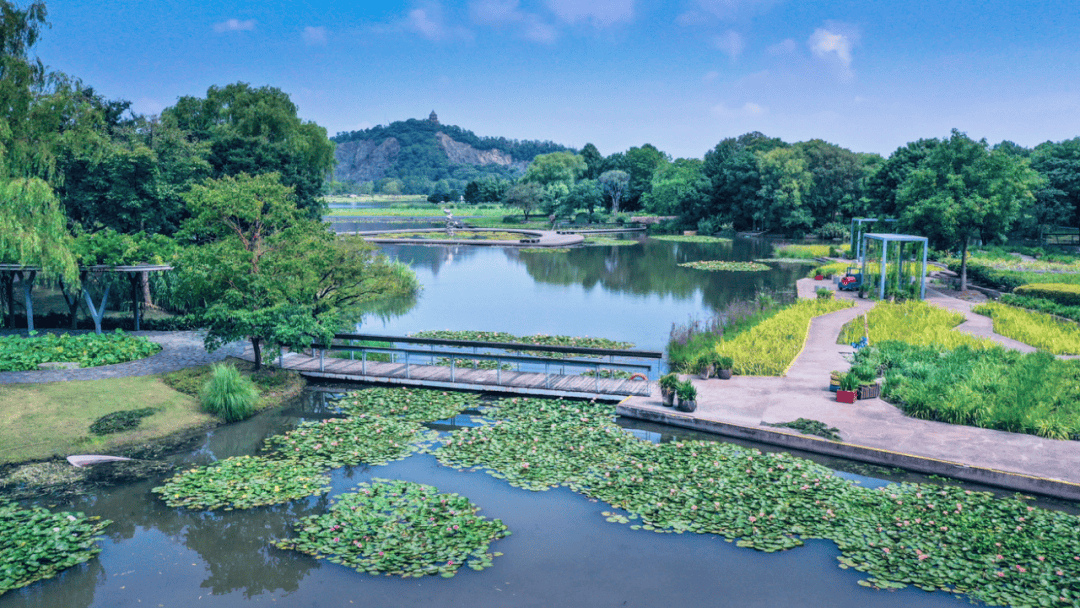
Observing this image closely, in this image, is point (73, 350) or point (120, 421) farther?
point (73, 350)

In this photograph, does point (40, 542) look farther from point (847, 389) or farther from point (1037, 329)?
point (1037, 329)

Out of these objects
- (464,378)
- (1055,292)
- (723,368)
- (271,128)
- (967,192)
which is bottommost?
(464,378)

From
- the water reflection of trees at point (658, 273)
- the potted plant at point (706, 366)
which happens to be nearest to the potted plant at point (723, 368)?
the potted plant at point (706, 366)

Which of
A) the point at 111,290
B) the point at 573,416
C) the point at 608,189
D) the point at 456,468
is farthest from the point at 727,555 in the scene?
the point at 608,189

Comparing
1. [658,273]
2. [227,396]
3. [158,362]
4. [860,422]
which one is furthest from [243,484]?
[658,273]

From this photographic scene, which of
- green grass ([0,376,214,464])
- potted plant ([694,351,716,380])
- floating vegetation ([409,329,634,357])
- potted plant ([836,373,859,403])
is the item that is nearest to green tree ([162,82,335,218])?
floating vegetation ([409,329,634,357])

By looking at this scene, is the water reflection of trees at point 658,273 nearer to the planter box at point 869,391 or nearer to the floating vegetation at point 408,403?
the planter box at point 869,391
